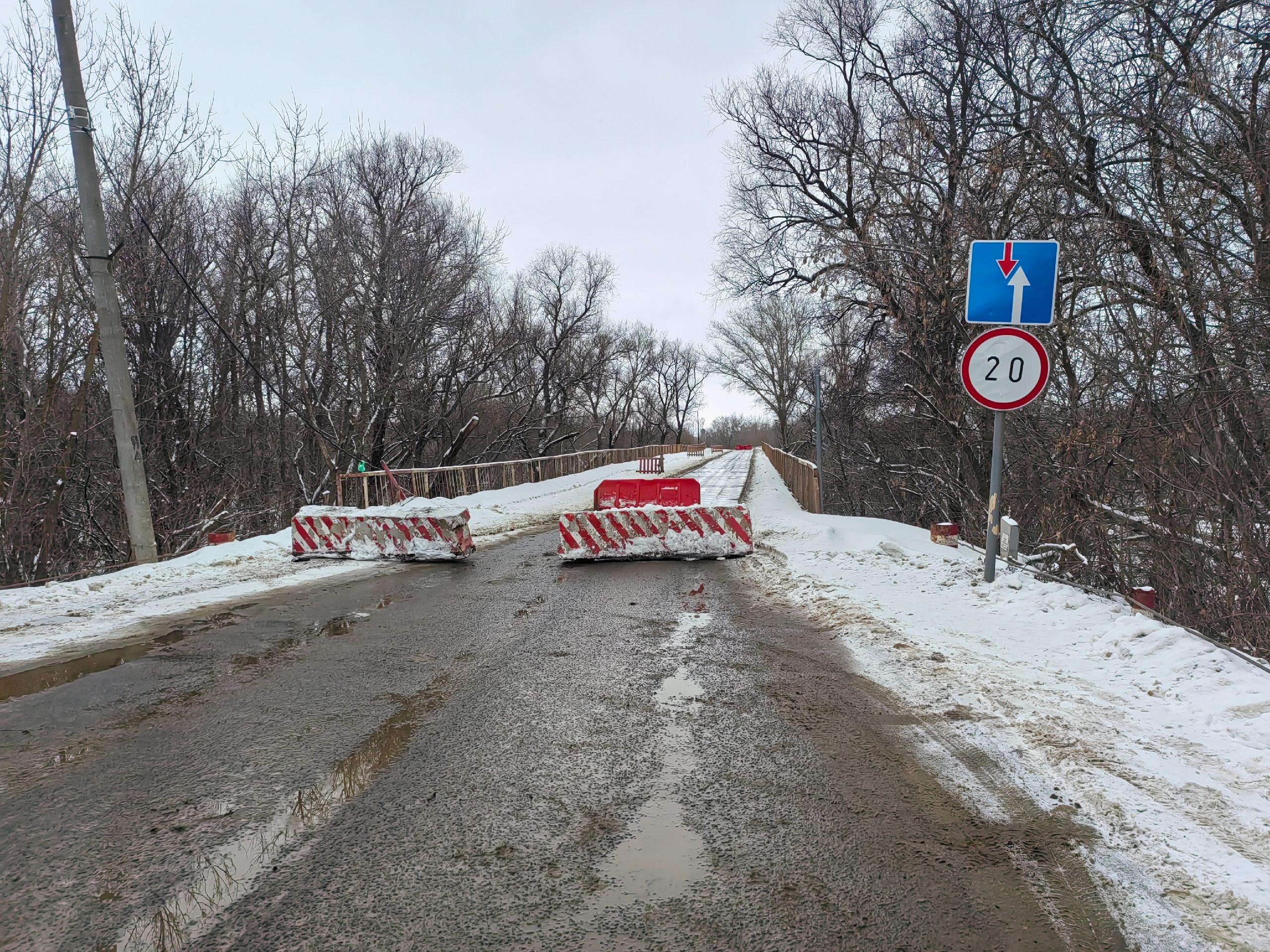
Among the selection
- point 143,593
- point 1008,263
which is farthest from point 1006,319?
point 143,593

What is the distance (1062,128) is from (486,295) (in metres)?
28.2

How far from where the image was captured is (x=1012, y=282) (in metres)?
7.41

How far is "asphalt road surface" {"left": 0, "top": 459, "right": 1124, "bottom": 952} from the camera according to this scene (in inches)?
95.3

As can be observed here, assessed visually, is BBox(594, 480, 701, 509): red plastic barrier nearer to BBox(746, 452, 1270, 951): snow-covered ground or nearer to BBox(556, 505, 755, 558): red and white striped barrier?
BBox(556, 505, 755, 558): red and white striped barrier

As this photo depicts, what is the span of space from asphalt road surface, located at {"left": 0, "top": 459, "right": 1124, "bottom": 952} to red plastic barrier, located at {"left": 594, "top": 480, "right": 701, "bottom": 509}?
8341 millimetres

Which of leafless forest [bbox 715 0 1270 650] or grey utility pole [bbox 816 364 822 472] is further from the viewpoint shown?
grey utility pole [bbox 816 364 822 472]

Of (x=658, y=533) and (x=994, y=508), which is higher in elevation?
(x=994, y=508)

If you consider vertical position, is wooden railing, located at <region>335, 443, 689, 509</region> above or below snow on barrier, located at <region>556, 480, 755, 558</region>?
above

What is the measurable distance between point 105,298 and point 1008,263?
37.0 feet

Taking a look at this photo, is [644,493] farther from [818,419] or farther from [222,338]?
[222,338]

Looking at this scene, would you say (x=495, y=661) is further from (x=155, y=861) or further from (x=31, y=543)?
(x=31, y=543)

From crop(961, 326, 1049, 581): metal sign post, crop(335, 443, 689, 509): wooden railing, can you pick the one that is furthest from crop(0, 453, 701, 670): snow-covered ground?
crop(961, 326, 1049, 581): metal sign post

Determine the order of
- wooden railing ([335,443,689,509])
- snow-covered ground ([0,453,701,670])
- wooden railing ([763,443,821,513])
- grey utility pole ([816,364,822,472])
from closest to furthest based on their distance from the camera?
snow-covered ground ([0,453,701,670]), grey utility pole ([816,364,822,472]), wooden railing ([763,443,821,513]), wooden railing ([335,443,689,509])

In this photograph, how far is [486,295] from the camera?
35.1 meters
